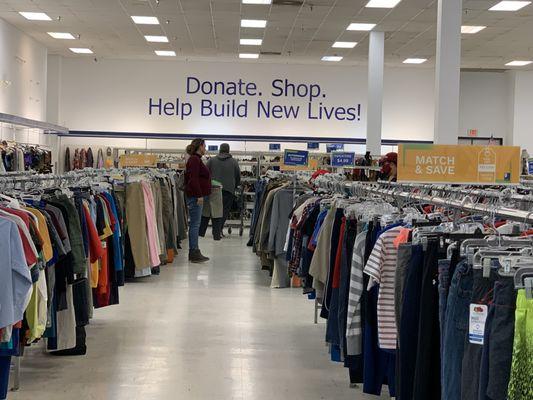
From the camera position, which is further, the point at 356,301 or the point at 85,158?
the point at 85,158

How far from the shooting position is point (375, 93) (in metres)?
16.1

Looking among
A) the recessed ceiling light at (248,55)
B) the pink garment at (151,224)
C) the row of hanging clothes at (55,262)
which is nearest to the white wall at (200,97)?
the recessed ceiling light at (248,55)

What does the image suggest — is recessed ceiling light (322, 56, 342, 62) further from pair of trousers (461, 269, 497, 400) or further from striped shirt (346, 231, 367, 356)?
pair of trousers (461, 269, 497, 400)

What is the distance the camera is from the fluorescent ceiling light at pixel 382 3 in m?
13.4

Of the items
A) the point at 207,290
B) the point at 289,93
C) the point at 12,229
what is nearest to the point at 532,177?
the point at 207,290

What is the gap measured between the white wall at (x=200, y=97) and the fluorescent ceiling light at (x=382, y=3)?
7.83 meters

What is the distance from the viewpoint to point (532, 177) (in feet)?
30.7

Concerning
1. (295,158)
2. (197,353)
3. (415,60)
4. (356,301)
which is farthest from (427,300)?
(415,60)

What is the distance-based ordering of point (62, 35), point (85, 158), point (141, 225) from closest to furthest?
point (141, 225) → point (62, 35) → point (85, 158)

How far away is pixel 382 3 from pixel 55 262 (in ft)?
33.9

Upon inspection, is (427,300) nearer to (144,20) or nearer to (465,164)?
(465,164)

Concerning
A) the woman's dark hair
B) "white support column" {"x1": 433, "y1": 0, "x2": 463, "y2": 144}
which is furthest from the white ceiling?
the woman's dark hair

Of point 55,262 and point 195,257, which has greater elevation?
point 55,262

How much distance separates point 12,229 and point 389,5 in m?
11.1
